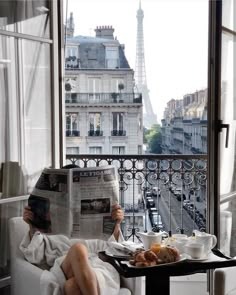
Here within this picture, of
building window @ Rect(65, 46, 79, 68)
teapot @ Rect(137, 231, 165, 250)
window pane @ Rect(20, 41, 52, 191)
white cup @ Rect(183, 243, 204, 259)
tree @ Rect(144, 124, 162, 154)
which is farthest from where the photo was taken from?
building window @ Rect(65, 46, 79, 68)

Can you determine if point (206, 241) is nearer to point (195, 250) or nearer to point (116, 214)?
point (195, 250)

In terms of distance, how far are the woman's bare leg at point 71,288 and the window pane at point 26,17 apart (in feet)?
4.84

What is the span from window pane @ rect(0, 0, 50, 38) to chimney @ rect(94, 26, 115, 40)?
1.47 m

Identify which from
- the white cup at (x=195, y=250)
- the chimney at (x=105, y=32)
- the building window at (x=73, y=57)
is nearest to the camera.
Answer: the white cup at (x=195, y=250)

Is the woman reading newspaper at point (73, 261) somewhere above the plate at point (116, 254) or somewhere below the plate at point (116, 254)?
below

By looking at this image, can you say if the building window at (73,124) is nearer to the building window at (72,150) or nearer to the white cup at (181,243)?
the building window at (72,150)

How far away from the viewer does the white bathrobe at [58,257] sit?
6.46 feet

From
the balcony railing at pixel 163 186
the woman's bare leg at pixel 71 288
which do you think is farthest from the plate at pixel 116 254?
the balcony railing at pixel 163 186

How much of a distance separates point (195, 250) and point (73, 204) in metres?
0.73

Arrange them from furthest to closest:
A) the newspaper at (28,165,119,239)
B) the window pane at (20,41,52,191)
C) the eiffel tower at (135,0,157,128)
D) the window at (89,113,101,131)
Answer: the window at (89,113,101,131) → the eiffel tower at (135,0,157,128) → the window pane at (20,41,52,191) → the newspaper at (28,165,119,239)

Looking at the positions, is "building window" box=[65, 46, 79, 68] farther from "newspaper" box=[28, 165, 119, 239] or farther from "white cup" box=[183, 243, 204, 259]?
"white cup" box=[183, 243, 204, 259]

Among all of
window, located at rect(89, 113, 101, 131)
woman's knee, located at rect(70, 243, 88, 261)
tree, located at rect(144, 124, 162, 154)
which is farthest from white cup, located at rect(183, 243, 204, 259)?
window, located at rect(89, 113, 101, 131)

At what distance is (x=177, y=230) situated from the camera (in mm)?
4121

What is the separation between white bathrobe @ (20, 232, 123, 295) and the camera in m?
1.97
